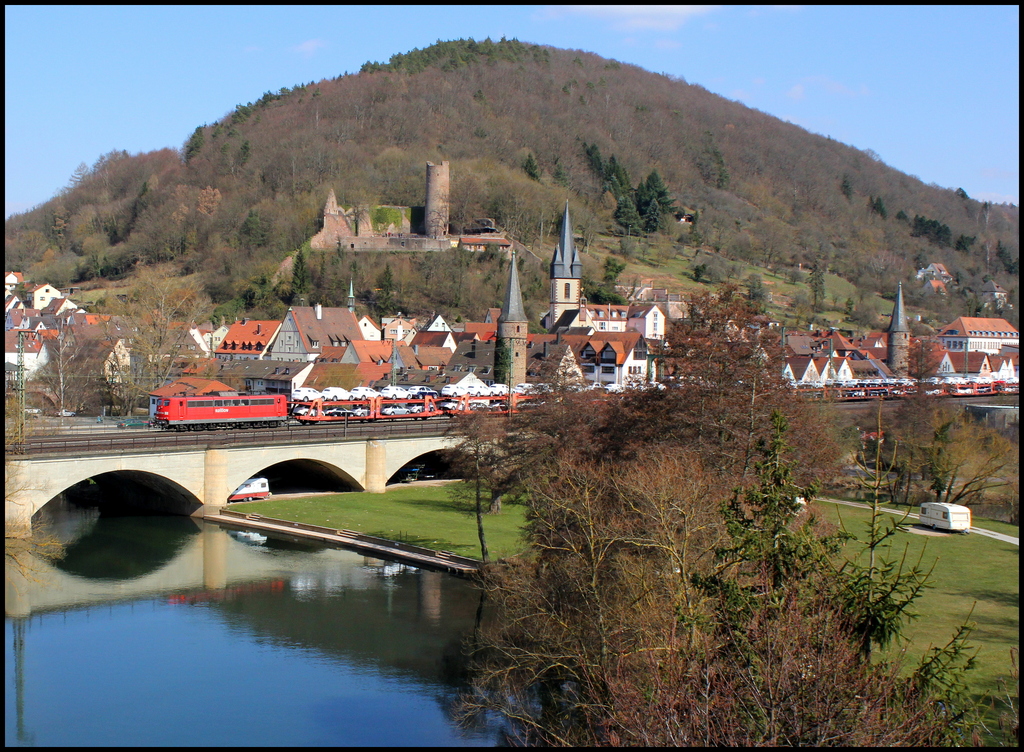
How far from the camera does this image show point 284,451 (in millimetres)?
46594

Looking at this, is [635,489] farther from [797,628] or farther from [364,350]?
[364,350]

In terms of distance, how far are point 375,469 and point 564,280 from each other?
55318mm

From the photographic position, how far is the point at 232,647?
27.8 m

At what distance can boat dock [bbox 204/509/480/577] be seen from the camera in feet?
118

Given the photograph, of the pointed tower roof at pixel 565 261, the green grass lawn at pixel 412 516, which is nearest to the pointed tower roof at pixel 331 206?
the pointed tower roof at pixel 565 261

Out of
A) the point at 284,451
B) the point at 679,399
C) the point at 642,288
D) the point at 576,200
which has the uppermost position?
the point at 576,200

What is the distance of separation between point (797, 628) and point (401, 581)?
21.9m

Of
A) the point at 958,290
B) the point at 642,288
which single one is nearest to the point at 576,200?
the point at 642,288

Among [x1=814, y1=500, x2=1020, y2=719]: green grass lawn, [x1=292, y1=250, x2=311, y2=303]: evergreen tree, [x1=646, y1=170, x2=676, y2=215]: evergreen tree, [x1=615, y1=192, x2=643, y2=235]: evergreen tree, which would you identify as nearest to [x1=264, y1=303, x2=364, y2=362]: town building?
[x1=292, y1=250, x2=311, y2=303]: evergreen tree

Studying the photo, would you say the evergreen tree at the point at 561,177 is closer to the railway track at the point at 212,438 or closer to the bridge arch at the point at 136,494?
the railway track at the point at 212,438

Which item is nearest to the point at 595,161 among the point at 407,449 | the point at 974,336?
the point at 974,336

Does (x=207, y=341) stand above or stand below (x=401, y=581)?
above

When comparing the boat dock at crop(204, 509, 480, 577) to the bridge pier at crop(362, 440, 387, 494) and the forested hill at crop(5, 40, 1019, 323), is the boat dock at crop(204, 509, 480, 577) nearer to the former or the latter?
the bridge pier at crop(362, 440, 387, 494)

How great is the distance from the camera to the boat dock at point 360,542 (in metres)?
36.0
